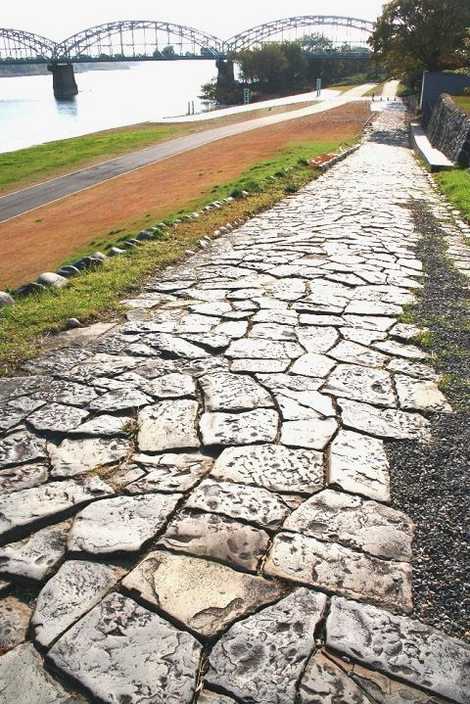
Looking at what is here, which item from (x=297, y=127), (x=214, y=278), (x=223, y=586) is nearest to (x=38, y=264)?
(x=214, y=278)

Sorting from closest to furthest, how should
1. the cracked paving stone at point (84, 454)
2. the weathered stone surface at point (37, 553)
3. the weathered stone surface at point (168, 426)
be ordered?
1. the weathered stone surface at point (37, 553)
2. the cracked paving stone at point (84, 454)
3. the weathered stone surface at point (168, 426)

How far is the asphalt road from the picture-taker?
20516 millimetres

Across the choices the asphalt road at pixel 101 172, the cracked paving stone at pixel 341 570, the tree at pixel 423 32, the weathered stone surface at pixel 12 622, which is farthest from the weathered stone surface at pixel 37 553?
the tree at pixel 423 32

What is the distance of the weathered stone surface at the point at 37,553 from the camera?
94.6 inches

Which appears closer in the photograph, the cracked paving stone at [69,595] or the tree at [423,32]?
the cracked paving stone at [69,595]

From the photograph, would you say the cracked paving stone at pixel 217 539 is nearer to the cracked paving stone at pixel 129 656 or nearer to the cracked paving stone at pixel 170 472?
the cracked paving stone at pixel 170 472

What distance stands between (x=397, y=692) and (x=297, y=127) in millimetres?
32236

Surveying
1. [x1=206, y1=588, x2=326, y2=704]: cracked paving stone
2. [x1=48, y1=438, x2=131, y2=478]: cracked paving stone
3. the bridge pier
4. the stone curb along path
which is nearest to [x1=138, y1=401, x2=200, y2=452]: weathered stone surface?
the stone curb along path

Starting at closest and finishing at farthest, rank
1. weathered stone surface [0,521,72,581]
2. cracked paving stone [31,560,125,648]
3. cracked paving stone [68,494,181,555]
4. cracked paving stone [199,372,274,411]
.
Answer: cracked paving stone [31,560,125,648] < weathered stone surface [0,521,72,581] < cracked paving stone [68,494,181,555] < cracked paving stone [199,372,274,411]

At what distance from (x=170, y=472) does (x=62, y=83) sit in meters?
108

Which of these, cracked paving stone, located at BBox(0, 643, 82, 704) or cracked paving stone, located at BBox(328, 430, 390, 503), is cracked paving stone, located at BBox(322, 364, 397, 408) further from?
cracked paving stone, located at BBox(0, 643, 82, 704)

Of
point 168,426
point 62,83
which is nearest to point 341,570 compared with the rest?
point 168,426

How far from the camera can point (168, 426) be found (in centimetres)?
344

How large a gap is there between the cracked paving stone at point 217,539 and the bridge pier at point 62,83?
107 m
